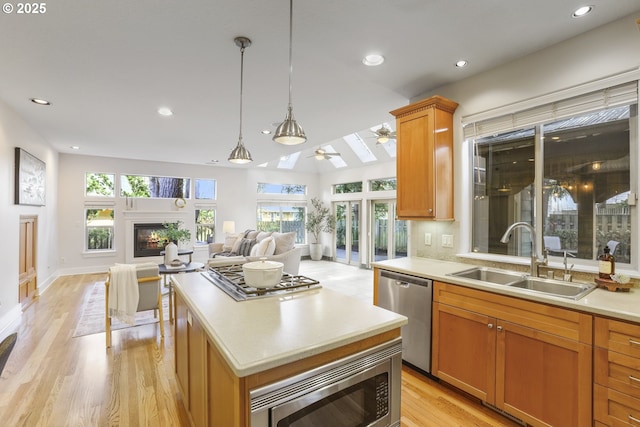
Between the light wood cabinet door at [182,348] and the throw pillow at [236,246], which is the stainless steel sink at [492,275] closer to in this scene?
the light wood cabinet door at [182,348]

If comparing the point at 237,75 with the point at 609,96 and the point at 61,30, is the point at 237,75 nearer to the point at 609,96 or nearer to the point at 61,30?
the point at 61,30

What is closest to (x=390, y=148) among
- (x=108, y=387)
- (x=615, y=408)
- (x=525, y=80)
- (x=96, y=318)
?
(x=525, y=80)

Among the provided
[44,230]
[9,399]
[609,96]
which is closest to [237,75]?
[609,96]

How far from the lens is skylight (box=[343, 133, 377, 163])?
760cm

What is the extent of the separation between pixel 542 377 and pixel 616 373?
0.36m

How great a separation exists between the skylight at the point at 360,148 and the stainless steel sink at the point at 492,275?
5.30 metres

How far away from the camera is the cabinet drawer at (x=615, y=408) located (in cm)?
150

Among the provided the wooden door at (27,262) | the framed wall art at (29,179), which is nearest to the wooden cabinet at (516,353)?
the framed wall art at (29,179)

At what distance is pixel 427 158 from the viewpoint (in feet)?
9.25

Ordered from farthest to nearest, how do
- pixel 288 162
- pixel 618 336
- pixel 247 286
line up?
pixel 288 162, pixel 247 286, pixel 618 336

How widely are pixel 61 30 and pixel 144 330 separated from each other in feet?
10.2

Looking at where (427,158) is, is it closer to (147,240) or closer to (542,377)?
(542,377)

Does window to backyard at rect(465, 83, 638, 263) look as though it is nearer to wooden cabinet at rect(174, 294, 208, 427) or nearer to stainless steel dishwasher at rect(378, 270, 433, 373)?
stainless steel dishwasher at rect(378, 270, 433, 373)

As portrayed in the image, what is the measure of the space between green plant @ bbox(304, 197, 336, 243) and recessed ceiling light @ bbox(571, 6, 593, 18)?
739cm
